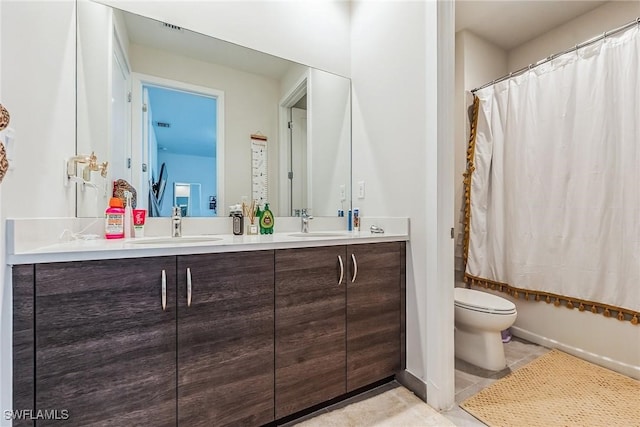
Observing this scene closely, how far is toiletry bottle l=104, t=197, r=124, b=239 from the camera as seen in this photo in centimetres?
131

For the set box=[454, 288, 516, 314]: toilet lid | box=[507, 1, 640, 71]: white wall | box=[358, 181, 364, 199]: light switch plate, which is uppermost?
box=[507, 1, 640, 71]: white wall

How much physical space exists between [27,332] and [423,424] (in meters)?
1.54

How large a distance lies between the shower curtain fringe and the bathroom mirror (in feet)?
4.62

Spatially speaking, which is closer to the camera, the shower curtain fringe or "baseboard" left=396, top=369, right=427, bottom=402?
"baseboard" left=396, top=369, right=427, bottom=402

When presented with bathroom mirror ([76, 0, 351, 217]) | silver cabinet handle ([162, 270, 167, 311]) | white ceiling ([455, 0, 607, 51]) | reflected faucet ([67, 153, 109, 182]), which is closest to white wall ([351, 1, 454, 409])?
bathroom mirror ([76, 0, 351, 217])

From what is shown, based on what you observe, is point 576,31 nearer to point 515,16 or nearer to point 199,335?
point 515,16

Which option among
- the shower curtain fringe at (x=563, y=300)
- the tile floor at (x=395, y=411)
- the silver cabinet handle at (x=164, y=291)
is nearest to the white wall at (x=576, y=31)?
the shower curtain fringe at (x=563, y=300)

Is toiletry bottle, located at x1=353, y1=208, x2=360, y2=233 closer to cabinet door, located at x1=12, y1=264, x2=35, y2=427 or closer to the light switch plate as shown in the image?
the light switch plate

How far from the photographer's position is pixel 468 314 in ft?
5.91

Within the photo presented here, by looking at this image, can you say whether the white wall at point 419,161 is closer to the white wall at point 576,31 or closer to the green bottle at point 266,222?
the green bottle at point 266,222

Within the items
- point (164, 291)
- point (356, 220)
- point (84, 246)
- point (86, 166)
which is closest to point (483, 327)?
point (356, 220)

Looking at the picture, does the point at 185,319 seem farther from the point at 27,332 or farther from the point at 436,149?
the point at 436,149

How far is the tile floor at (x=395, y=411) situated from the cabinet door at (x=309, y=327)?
11cm

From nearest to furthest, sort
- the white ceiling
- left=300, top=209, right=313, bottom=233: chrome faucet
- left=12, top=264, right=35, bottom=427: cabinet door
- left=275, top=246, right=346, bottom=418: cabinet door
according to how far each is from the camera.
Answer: left=12, top=264, right=35, bottom=427: cabinet door
left=275, top=246, right=346, bottom=418: cabinet door
left=300, top=209, right=313, bottom=233: chrome faucet
the white ceiling
